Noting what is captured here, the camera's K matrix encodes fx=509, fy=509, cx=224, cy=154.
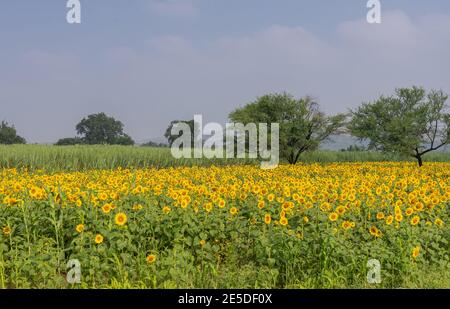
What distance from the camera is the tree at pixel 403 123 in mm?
25656

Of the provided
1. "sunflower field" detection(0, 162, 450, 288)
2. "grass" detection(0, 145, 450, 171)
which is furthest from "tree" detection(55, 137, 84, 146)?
"sunflower field" detection(0, 162, 450, 288)

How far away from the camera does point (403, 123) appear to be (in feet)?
83.8

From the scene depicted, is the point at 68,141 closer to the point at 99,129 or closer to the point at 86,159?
the point at 99,129

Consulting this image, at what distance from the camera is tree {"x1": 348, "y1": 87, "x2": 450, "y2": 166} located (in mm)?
25656

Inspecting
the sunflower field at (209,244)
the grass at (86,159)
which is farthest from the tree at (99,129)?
the sunflower field at (209,244)

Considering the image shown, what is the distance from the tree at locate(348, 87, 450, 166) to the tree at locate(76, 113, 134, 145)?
63.8 m

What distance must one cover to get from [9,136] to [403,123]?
67.8m

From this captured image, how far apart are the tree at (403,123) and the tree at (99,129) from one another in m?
63.8

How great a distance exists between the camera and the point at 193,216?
24.1ft

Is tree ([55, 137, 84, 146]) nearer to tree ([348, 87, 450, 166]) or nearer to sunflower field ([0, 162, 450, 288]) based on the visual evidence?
tree ([348, 87, 450, 166])
